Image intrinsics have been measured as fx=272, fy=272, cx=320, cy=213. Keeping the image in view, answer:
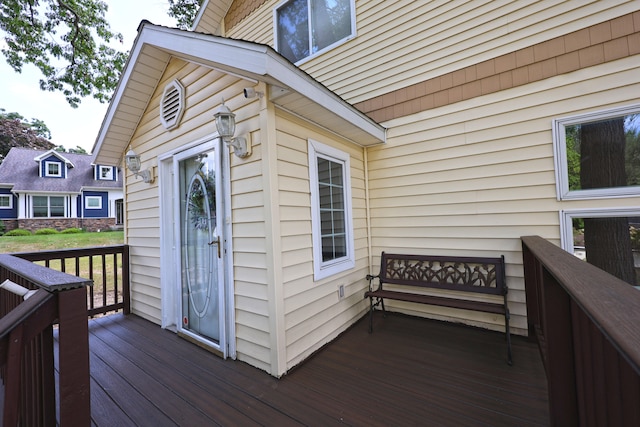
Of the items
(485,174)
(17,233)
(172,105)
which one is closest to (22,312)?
(172,105)

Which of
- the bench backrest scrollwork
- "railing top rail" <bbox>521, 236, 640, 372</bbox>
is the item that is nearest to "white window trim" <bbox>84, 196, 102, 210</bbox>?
the bench backrest scrollwork

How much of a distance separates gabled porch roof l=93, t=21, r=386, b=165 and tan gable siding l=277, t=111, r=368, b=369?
0.27 meters

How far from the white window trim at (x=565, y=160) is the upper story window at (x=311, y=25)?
297 centimetres

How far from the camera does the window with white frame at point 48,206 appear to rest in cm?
1567

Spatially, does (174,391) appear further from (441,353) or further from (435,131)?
(435,131)

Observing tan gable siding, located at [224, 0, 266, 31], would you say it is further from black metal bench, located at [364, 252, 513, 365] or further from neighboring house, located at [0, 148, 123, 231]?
neighboring house, located at [0, 148, 123, 231]

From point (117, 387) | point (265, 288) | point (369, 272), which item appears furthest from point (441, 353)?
point (117, 387)

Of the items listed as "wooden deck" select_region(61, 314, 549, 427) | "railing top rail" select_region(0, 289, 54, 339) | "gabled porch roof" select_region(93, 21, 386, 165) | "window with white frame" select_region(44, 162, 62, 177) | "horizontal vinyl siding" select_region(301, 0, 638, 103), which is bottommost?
"wooden deck" select_region(61, 314, 549, 427)

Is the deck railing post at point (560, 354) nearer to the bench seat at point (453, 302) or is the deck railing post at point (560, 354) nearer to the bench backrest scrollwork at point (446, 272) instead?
the bench seat at point (453, 302)

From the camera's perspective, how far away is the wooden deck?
183 centimetres

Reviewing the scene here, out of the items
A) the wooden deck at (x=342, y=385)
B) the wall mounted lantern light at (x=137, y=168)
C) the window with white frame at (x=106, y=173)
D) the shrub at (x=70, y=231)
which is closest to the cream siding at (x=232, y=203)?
the wall mounted lantern light at (x=137, y=168)

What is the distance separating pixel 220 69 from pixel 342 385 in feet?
9.91

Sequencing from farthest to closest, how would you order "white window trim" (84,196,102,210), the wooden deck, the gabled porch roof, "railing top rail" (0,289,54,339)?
"white window trim" (84,196,102,210) < the gabled porch roof < the wooden deck < "railing top rail" (0,289,54,339)

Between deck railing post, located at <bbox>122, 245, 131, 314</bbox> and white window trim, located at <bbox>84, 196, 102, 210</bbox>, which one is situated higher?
white window trim, located at <bbox>84, 196, 102, 210</bbox>
